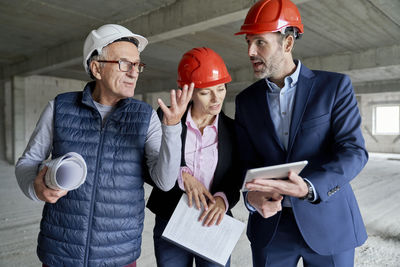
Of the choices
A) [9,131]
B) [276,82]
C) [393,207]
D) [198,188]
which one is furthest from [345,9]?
[9,131]

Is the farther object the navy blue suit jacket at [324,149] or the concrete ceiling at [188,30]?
the concrete ceiling at [188,30]

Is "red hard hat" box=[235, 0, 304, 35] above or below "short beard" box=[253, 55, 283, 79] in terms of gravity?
above

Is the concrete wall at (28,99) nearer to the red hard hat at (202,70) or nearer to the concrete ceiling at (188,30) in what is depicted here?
the concrete ceiling at (188,30)

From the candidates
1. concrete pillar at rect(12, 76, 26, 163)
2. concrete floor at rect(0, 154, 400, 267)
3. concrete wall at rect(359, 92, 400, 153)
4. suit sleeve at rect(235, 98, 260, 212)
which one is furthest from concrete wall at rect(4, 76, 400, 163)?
concrete wall at rect(359, 92, 400, 153)

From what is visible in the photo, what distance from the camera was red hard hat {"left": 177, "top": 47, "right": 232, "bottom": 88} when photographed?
6.14ft

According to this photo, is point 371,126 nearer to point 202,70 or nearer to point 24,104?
point 24,104

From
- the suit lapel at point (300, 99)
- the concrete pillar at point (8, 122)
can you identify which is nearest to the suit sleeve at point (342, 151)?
the suit lapel at point (300, 99)

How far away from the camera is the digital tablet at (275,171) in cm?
114

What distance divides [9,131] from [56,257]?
12412mm

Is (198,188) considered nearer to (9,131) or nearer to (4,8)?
(4,8)

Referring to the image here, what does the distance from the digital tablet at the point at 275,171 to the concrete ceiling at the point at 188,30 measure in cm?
357

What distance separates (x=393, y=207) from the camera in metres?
5.56

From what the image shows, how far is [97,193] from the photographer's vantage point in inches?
57.2

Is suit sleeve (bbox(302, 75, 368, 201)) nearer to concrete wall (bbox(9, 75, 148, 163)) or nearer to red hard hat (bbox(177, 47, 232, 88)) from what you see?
red hard hat (bbox(177, 47, 232, 88))
